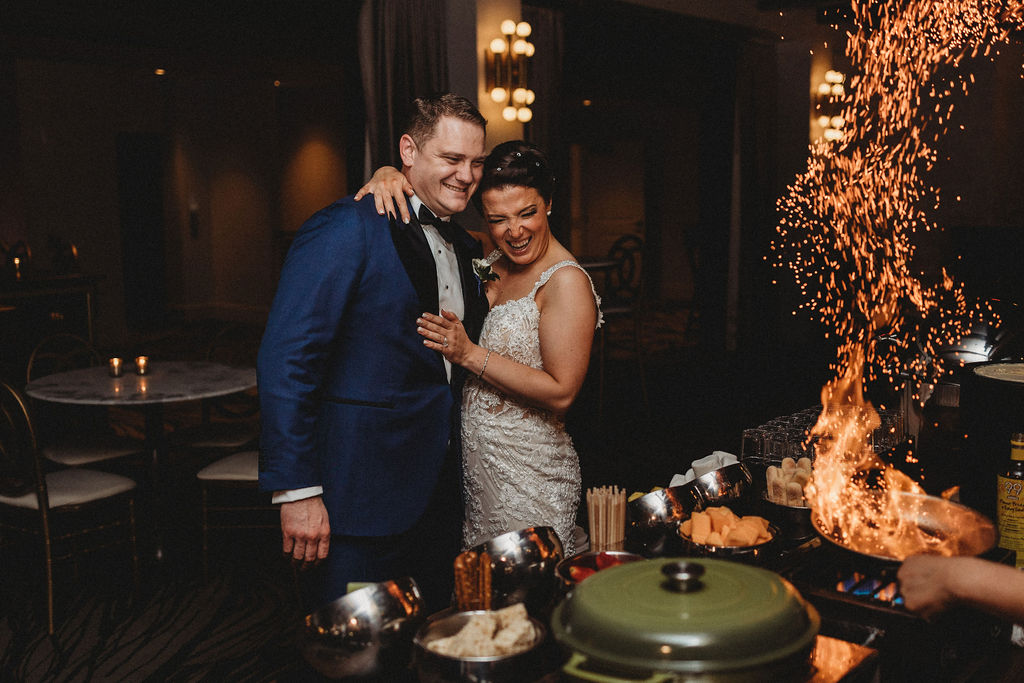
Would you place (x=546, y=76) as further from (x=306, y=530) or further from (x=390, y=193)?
(x=306, y=530)

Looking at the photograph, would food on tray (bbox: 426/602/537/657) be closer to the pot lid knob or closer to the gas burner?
the pot lid knob

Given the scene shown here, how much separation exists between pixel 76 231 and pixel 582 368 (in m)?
9.69

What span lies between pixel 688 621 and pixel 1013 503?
3.23ft

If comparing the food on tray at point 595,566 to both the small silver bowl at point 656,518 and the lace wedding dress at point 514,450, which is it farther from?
the lace wedding dress at point 514,450

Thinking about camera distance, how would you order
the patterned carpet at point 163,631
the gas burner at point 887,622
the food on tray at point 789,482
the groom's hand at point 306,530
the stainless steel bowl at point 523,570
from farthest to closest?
the patterned carpet at point 163,631
the groom's hand at point 306,530
the food on tray at point 789,482
the stainless steel bowl at point 523,570
the gas burner at point 887,622

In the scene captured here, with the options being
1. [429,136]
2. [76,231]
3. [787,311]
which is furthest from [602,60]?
[429,136]

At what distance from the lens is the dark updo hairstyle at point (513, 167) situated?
211 centimetres

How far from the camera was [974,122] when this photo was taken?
718cm

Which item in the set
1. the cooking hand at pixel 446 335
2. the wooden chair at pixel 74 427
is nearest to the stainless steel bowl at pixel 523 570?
the cooking hand at pixel 446 335

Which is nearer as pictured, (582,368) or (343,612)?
(343,612)

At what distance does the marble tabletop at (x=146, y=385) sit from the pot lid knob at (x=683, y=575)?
118 inches

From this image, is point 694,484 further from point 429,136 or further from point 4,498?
point 4,498

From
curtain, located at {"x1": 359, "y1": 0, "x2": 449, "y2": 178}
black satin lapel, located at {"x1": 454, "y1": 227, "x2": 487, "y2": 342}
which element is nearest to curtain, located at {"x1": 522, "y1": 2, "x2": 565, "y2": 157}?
curtain, located at {"x1": 359, "y1": 0, "x2": 449, "y2": 178}

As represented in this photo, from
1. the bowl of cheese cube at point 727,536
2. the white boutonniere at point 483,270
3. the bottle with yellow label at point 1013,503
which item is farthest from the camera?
the white boutonniere at point 483,270
